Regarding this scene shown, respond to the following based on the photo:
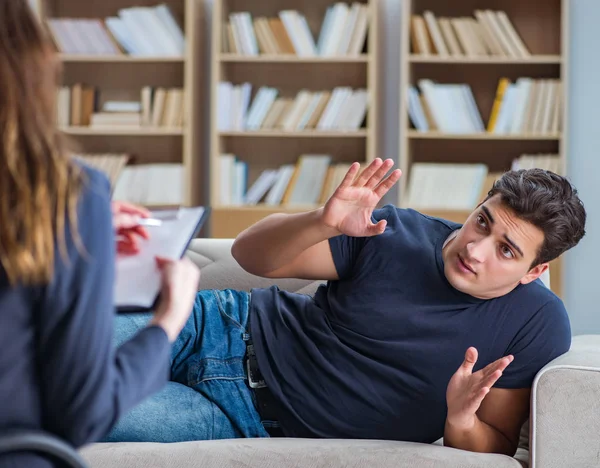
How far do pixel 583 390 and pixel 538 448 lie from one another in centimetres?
13

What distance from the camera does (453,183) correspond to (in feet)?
13.3

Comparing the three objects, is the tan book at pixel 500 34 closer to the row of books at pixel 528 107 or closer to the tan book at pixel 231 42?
the row of books at pixel 528 107

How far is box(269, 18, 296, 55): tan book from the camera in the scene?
4.09 m

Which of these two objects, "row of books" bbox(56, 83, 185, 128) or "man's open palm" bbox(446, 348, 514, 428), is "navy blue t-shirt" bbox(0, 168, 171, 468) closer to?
"man's open palm" bbox(446, 348, 514, 428)

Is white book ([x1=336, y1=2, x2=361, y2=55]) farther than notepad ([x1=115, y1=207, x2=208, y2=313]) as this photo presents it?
Yes

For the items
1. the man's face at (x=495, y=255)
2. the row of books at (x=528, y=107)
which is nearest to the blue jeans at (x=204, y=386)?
the man's face at (x=495, y=255)

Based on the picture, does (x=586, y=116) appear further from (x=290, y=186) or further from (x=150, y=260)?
(x=150, y=260)

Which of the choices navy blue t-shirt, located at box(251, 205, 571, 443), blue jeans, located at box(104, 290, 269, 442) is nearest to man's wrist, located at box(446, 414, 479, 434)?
navy blue t-shirt, located at box(251, 205, 571, 443)

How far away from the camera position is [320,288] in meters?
1.91

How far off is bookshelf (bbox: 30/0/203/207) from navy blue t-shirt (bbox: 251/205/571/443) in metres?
2.43

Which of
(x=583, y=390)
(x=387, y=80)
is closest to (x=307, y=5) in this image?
(x=387, y=80)

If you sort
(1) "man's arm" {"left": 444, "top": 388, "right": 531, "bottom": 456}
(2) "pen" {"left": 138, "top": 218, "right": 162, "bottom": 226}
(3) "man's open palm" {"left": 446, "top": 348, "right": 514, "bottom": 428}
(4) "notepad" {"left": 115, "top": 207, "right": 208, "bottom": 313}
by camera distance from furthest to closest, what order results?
1. (1) "man's arm" {"left": 444, "top": 388, "right": 531, "bottom": 456}
2. (3) "man's open palm" {"left": 446, "top": 348, "right": 514, "bottom": 428}
3. (2) "pen" {"left": 138, "top": 218, "right": 162, "bottom": 226}
4. (4) "notepad" {"left": 115, "top": 207, "right": 208, "bottom": 313}

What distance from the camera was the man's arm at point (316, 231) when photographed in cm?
159

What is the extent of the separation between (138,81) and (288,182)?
3.00 feet
